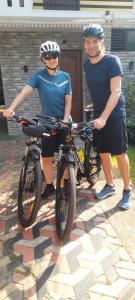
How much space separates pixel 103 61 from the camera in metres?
3.29

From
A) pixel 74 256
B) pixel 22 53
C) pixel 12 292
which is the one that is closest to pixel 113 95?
pixel 74 256

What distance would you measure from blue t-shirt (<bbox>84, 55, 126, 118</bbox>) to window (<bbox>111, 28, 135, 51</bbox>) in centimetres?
519

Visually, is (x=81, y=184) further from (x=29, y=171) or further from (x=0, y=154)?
(x=0, y=154)

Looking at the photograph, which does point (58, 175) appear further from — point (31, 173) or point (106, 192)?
point (106, 192)

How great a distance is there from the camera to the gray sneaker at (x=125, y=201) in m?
3.78

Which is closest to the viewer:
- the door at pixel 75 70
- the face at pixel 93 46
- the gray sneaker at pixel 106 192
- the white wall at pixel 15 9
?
the face at pixel 93 46

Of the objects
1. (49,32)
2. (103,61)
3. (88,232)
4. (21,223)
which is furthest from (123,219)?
(49,32)

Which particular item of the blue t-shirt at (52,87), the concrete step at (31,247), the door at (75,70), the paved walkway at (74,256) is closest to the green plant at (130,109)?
the door at (75,70)

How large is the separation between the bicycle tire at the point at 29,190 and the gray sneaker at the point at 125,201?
1.13 m

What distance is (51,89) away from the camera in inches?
136

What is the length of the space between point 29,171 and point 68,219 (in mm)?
730

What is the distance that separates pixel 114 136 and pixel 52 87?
35.9 inches

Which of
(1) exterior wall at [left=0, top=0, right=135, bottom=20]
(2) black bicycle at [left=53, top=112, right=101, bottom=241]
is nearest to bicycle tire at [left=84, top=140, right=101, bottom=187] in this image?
(2) black bicycle at [left=53, top=112, right=101, bottom=241]

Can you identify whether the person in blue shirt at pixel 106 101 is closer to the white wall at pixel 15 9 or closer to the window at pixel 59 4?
the white wall at pixel 15 9
